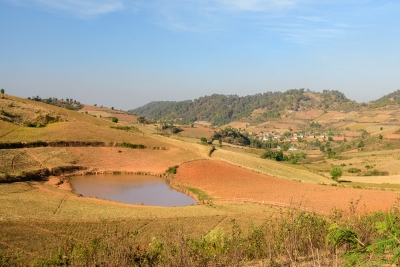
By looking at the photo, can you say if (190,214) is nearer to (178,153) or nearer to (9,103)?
(178,153)

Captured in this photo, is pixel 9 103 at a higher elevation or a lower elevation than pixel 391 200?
higher

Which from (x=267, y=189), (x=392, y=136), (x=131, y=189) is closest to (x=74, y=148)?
(x=131, y=189)

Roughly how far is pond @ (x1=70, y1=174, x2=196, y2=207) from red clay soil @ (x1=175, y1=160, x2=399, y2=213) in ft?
12.2

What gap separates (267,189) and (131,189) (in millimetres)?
16721

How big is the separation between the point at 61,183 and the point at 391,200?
36.8 m

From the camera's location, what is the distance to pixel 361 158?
86312 millimetres

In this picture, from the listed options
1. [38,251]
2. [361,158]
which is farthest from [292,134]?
[38,251]

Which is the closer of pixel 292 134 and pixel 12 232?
pixel 12 232

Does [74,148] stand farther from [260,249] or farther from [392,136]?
[392,136]

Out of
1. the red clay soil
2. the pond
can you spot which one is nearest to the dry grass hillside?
the pond

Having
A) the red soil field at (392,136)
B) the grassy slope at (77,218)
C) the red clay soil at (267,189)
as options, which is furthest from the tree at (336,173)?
the red soil field at (392,136)

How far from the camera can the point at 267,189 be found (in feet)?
139

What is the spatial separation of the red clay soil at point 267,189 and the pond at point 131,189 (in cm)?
371

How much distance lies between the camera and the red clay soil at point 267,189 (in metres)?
35.8
